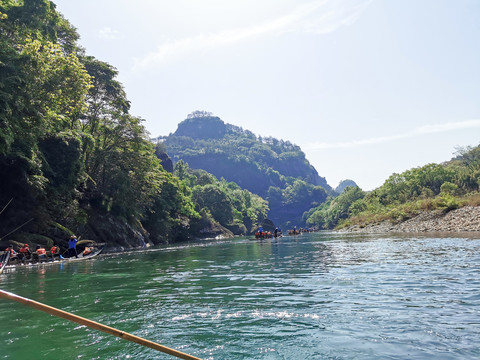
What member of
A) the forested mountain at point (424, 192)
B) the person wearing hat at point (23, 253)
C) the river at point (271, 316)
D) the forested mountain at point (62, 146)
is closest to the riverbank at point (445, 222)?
the forested mountain at point (424, 192)

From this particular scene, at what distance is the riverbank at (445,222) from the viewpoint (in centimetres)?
3698

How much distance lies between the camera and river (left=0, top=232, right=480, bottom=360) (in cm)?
625

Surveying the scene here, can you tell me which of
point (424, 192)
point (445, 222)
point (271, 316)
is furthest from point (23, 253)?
point (424, 192)

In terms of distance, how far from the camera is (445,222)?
4156cm

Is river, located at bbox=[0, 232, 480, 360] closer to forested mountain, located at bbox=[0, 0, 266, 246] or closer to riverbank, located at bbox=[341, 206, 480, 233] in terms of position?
forested mountain, located at bbox=[0, 0, 266, 246]

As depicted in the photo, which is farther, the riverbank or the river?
the riverbank

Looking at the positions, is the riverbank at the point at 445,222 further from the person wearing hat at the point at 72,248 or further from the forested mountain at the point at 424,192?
the person wearing hat at the point at 72,248

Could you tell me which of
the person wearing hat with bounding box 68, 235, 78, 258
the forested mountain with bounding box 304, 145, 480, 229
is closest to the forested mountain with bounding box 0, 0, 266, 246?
the person wearing hat with bounding box 68, 235, 78, 258

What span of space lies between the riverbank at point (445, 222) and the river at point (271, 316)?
26.5 m

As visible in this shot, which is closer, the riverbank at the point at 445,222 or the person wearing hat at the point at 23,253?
the person wearing hat at the point at 23,253

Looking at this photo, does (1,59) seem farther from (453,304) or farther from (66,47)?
(453,304)

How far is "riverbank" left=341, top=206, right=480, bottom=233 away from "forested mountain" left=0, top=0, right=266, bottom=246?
37524 mm

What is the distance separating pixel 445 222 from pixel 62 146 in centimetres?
4415

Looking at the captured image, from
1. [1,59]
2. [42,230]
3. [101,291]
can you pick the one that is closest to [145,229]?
[42,230]
